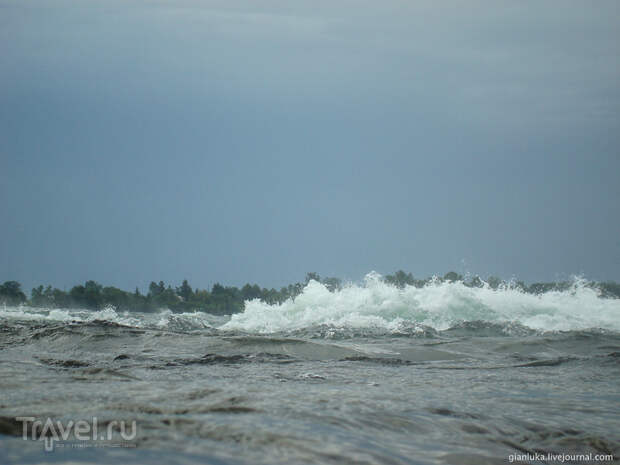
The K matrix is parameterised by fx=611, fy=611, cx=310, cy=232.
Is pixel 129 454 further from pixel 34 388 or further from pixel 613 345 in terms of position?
pixel 613 345

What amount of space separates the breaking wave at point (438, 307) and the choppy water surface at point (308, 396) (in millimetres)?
5156

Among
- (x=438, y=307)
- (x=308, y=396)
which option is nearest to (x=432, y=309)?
(x=438, y=307)

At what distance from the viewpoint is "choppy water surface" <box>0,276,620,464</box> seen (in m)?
2.35

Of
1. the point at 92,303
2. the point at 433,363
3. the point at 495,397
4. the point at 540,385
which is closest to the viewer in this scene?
the point at 495,397

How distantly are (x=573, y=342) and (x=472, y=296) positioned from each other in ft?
20.0

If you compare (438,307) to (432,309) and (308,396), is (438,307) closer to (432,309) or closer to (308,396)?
(432,309)

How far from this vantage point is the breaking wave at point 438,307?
14.5m

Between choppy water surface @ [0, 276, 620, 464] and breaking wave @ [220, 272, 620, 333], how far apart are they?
5.16 m

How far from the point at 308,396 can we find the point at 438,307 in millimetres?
12260

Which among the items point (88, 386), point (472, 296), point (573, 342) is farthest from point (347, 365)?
point (472, 296)

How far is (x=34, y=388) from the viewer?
3.44 m

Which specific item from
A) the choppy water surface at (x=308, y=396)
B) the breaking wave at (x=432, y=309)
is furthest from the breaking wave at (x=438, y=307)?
the choppy water surface at (x=308, y=396)

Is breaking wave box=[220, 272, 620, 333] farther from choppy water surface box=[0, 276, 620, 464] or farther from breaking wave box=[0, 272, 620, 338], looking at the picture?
choppy water surface box=[0, 276, 620, 464]

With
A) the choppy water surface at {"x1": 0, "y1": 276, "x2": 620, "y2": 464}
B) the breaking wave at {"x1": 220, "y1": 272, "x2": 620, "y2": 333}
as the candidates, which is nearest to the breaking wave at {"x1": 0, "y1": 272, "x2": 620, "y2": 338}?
the breaking wave at {"x1": 220, "y1": 272, "x2": 620, "y2": 333}
